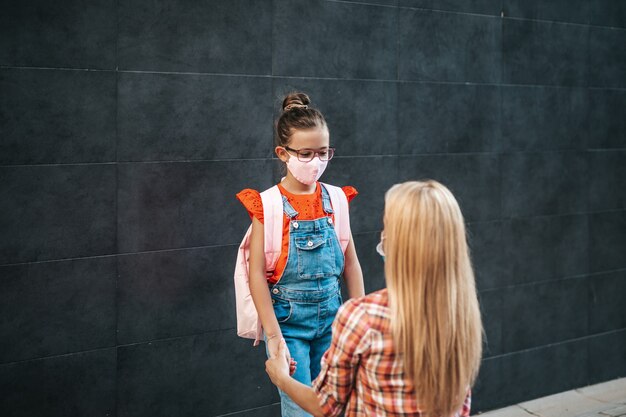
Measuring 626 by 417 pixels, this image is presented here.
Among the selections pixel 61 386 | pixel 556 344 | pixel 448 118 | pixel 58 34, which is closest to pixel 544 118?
pixel 448 118

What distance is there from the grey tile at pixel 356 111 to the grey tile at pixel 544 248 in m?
1.22

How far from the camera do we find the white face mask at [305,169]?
342 cm

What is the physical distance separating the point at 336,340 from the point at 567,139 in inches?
157

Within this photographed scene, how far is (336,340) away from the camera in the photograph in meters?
2.28

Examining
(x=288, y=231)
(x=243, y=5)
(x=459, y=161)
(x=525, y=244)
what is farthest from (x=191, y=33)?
(x=525, y=244)

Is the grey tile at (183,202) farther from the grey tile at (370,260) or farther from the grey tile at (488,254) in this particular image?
the grey tile at (488,254)

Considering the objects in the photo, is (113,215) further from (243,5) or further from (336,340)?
(336,340)

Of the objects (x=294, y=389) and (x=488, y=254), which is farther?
(x=488, y=254)

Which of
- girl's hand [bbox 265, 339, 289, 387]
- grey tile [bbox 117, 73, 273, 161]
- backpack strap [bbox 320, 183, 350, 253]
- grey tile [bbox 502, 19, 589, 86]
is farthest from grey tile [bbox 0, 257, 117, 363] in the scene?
grey tile [bbox 502, 19, 589, 86]

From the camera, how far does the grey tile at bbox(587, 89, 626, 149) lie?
19.1ft

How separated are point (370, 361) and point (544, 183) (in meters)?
3.78

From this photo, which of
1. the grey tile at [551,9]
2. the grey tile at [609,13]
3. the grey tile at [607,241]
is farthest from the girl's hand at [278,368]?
the grey tile at [609,13]

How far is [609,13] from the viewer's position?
19.1ft

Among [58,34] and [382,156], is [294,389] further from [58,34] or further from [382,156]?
[382,156]
